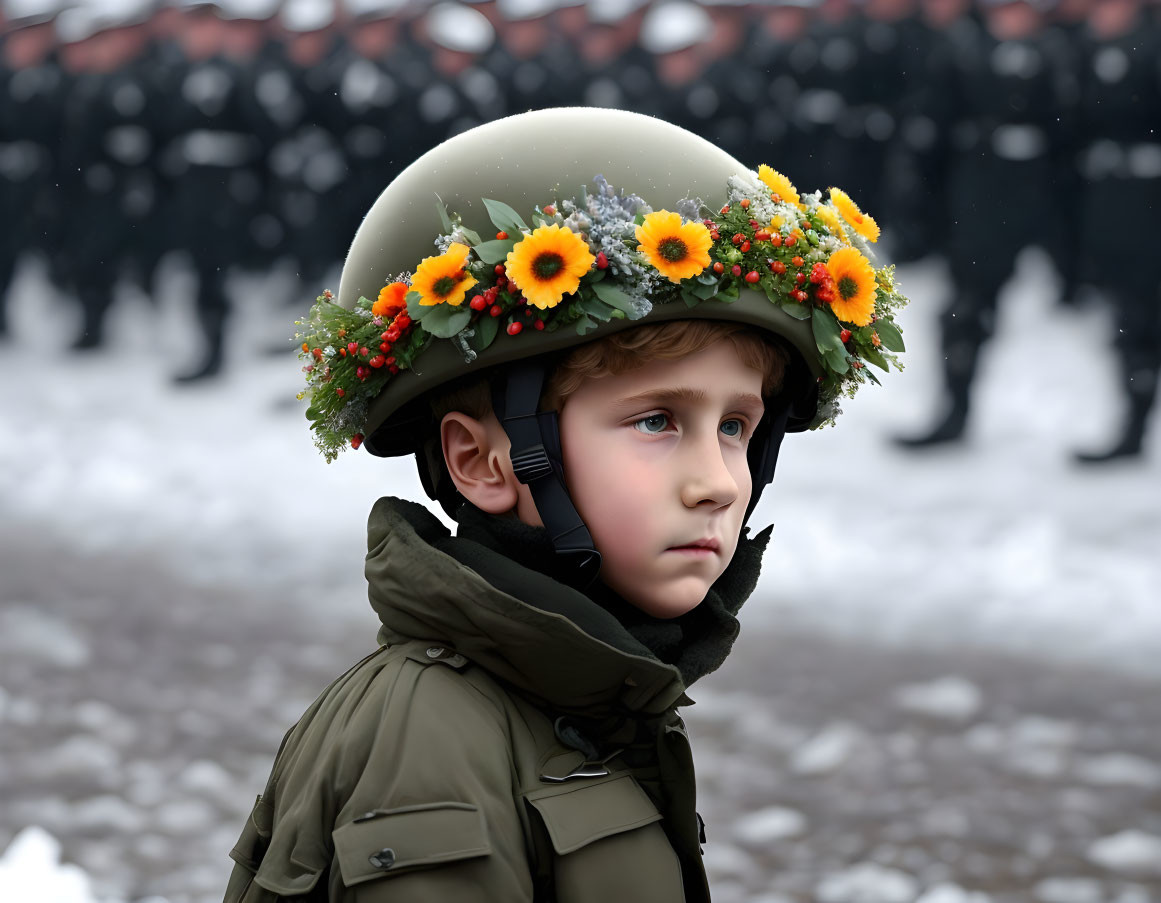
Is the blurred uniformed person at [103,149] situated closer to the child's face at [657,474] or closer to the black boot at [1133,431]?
the black boot at [1133,431]

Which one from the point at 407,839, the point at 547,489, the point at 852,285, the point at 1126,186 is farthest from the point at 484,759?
the point at 1126,186

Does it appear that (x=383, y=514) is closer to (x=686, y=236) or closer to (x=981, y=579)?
(x=686, y=236)

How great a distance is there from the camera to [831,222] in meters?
1.91

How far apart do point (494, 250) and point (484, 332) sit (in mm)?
99

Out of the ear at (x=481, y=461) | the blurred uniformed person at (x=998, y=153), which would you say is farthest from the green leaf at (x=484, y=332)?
the blurred uniformed person at (x=998, y=153)

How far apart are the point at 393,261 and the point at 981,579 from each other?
4.95 meters

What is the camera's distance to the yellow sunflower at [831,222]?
75.0 inches

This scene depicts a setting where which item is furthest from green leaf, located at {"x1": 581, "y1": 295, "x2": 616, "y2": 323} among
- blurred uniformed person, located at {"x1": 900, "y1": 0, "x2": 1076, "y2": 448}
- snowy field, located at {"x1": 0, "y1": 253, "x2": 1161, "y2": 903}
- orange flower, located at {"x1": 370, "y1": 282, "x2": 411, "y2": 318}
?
blurred uniformed person, located at {"x1": 900, "y1": 0, "x2": 1076, "y2": 448}

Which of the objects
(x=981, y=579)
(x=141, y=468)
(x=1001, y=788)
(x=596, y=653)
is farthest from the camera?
(x=141, y=468)

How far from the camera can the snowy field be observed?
436 centimetres

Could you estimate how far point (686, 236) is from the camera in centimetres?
172

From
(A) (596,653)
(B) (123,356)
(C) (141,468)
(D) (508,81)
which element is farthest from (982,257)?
(A) (596,653)

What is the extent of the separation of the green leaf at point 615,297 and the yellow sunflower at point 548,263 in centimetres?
3

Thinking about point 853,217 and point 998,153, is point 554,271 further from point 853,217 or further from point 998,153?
point 998,153
